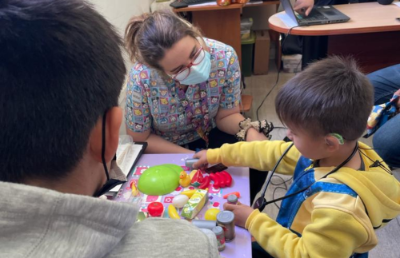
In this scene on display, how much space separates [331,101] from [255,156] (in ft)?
1.20

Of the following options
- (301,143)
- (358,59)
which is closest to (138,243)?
(301,143)

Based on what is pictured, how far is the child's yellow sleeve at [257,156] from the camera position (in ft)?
3.61

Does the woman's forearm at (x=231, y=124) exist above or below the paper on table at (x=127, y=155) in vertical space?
below

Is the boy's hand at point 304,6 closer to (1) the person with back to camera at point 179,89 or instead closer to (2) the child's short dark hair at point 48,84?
(1) the person with back to camera at point 179,89

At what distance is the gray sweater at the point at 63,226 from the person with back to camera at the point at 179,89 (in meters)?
0.91

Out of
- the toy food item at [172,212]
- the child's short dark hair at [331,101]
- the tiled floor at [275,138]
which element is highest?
the child's short dark hair at [331,101]

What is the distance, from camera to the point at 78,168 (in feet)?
1.65

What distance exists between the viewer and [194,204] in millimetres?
952

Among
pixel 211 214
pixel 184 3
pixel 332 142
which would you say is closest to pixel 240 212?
pixel 211 214

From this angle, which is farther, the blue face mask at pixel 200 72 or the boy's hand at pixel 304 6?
the boy's hand at pixel 304 6

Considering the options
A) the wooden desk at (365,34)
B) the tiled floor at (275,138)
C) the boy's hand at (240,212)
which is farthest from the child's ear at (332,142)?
the wooden desk at (365,34)

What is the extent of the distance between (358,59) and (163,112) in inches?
53.5

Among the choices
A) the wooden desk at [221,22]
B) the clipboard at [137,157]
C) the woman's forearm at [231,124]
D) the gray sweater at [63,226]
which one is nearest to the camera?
the gray sweater at [63,226]

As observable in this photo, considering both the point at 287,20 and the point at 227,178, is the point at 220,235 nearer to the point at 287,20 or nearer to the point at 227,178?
the point at 227,178
